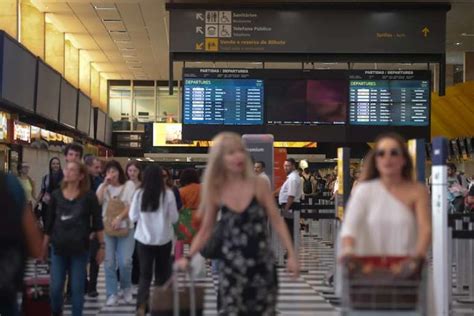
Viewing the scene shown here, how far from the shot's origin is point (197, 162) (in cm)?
3403

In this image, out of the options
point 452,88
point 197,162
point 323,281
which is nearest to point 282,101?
point 323,281

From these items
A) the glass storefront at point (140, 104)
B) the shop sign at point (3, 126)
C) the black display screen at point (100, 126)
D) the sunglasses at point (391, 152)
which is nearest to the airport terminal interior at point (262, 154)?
the sunglasses at point (391, 152)

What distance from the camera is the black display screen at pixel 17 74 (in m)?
12.8

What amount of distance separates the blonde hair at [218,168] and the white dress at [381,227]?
0.71 m

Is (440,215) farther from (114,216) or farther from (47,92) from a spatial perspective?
(47,92)

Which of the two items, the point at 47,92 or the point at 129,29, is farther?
the point at 129,29

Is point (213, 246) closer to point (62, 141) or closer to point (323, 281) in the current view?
point (323, 281)

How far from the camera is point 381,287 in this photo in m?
3.73

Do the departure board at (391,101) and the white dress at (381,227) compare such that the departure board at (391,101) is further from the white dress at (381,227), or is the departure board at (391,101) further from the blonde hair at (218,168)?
the white dress at (381,227)

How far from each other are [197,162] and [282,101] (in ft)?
68.7

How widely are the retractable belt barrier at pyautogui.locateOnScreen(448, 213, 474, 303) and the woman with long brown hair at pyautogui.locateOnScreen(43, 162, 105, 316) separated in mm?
3858

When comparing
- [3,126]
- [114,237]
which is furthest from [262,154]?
[114,237]

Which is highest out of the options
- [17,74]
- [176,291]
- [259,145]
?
[17,74]

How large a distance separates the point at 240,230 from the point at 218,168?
0.40 meters
